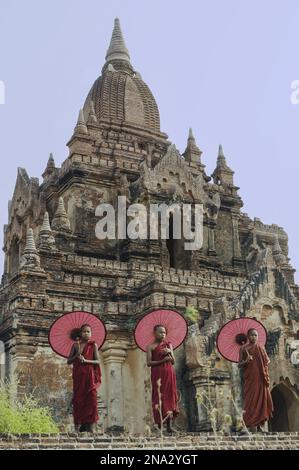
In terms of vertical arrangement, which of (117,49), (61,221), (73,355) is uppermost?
(117,49)

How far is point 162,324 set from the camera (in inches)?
809

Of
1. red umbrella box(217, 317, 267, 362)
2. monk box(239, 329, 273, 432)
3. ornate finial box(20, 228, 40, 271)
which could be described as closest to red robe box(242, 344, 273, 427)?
monk box(239, 329, 273, 432)

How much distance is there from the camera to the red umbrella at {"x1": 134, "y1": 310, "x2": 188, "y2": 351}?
20.3 metres

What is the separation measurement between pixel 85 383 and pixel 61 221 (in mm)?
13600

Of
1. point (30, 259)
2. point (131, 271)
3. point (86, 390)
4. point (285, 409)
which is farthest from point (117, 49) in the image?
point (86, 390)

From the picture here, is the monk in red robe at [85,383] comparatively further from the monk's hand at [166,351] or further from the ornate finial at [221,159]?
the ornate finial at [221,159]

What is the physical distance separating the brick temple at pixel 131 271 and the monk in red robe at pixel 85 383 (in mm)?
6477

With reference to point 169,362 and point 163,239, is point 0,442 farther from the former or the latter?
point 163,239

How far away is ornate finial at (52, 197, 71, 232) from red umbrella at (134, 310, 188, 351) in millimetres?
11388

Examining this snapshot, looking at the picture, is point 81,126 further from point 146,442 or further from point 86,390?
point 146,442

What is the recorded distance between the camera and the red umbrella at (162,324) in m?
20.3

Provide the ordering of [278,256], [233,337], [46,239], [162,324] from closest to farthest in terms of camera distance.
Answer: [162,324]
[233,337]
[46,239]
[278,256]

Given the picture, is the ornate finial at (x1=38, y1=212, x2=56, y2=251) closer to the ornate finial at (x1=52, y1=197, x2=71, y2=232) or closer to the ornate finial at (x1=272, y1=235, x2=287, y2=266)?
the ornate finial at (x1=52, y1=197, x2=71, y2=232)

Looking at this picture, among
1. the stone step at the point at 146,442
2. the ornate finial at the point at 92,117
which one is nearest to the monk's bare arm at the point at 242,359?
the stone step at the point at 146,442
